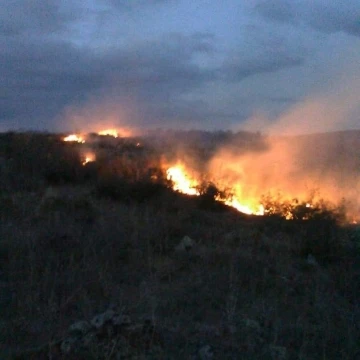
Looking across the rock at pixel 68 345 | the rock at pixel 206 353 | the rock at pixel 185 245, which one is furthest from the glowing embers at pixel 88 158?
the rock at pixel 68 345

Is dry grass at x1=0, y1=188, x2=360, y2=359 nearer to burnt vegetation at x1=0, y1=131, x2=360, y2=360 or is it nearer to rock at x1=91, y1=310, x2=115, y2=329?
burnt vegetation at x1=0, y1=131, x2=360, y2=360

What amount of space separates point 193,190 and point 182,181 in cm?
153

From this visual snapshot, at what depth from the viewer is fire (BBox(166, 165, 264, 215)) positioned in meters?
18.3

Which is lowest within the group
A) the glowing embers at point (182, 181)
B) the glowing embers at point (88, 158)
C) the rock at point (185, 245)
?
the rock at point (185, 245)

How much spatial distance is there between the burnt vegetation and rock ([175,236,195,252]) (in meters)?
0.05

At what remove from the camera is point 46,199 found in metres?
15.4

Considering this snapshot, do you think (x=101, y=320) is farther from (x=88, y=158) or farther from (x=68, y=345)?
(x=88, y=158)

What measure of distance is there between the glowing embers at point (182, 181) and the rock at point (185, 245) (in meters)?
6.20

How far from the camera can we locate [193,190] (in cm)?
1895

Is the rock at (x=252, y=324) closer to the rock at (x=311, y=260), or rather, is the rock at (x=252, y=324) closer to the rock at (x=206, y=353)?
the rock at (x=206, y=353)

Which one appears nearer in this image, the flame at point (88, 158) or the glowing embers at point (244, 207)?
the glowing embers at point (244, 207)

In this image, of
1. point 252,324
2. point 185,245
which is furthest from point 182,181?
point 252,324

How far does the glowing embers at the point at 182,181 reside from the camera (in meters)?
19.0

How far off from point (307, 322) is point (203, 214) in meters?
7.45
